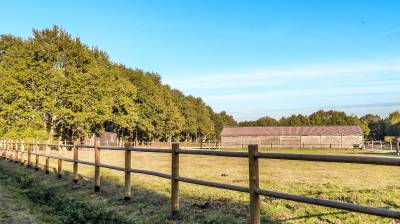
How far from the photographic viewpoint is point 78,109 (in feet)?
174

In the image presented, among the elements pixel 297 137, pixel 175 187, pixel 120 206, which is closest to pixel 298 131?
pixel 297 137

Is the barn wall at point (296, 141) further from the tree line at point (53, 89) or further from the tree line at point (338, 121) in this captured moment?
the tree line at point (338, 121)

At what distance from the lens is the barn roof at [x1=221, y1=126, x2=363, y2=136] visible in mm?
91562

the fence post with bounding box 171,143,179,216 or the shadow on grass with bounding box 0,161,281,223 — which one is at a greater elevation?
the fence post with bounding box 171,143,179,216

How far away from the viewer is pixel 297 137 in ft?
305

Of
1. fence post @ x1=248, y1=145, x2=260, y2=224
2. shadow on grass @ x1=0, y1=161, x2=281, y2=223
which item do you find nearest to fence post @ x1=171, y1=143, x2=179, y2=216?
shadow on grass @ x1=0, y1=161, x2=281, y2=223

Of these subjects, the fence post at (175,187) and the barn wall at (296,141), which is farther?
the barn wall at (296,141)

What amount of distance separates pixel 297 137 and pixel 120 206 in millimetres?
85838

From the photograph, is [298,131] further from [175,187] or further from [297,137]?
[175,187]

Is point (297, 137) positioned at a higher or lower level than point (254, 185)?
higher

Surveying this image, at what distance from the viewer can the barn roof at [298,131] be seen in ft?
300

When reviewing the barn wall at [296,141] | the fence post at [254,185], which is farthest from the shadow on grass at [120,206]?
the barn wall at [296,141]

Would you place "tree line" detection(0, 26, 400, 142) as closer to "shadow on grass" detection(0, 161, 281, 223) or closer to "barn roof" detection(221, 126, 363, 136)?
"shadow on grass" detection(0, 161, 281, 223)

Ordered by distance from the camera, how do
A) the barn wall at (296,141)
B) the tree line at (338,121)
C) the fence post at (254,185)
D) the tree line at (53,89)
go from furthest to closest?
the tree line at (338,121)
the barn wall at (296,141)
the tree line at (53,89)
the fence post at (254,185)
